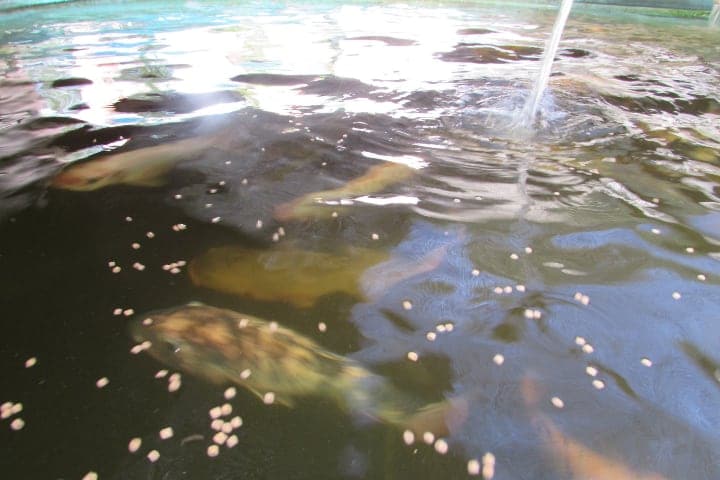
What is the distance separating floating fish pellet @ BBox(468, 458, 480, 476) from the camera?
1.84 m

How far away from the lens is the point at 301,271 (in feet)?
9.58

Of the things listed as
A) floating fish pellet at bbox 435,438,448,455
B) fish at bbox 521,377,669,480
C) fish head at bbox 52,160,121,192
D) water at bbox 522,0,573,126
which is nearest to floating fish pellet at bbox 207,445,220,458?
floating fish pellet at bbox 435,438,448,455

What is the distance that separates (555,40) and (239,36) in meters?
6.92

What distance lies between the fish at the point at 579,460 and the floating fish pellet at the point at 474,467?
324 mm

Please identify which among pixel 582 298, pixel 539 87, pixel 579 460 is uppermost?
pixel 539 87

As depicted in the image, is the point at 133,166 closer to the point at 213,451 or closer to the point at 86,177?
the point at 86,177

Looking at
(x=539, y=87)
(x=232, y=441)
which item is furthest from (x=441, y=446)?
(x=539, y=87)

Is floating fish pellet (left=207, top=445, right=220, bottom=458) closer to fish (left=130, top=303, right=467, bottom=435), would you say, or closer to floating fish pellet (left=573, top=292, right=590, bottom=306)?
fish (left=130, top=303, right=467, bottom=435)

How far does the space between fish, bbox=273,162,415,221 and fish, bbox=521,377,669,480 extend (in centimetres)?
→ 211

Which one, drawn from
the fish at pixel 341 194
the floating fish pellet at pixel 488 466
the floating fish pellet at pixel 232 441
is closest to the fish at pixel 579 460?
the floating fish pellet at pixel 488 466

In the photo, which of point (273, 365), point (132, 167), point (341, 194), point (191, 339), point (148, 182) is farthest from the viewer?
point (132, 167)

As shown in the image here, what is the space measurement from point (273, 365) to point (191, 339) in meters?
0.49

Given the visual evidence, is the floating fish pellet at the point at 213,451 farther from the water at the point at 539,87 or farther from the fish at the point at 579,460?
the water at the point at 539,87

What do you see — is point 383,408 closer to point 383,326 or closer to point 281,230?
point 383,326
